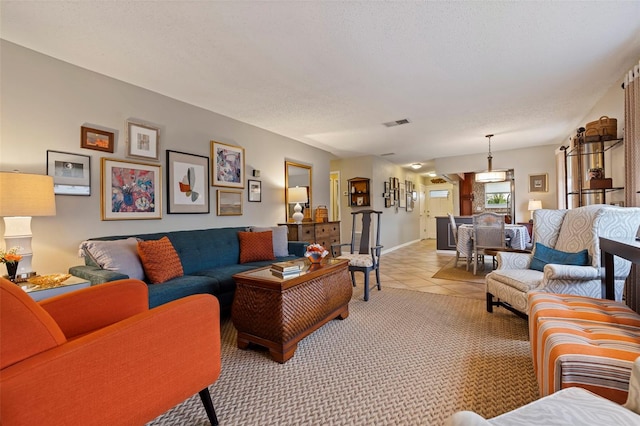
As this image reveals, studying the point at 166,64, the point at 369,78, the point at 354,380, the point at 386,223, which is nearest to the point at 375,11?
the point at 369,78

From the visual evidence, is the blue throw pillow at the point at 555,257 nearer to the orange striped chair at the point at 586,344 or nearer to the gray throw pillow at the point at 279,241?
the orange striped chair at the point at 586,344

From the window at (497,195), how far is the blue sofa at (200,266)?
683 cm

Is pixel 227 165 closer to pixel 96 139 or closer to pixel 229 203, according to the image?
pixel 229 203

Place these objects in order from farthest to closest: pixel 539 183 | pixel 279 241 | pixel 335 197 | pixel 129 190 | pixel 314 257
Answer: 1. pixel 335 197
2. pixel 539 183
3. pixel 279 241
4. pixel 129 190
5. pixel 314 257

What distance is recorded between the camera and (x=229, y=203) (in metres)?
4.09

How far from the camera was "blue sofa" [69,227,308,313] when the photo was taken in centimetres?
231

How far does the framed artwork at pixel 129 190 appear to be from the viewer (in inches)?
112

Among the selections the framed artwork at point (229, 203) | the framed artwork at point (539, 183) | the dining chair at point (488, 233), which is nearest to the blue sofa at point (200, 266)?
Answer: the framed artwork at point (229, 203)

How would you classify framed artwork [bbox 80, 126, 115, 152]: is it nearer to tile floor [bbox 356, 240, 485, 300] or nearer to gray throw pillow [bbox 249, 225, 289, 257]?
gray throw pillow [bbox 249, 225, 289, 257]

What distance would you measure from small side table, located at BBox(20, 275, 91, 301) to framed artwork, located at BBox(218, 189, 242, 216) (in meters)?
1.96

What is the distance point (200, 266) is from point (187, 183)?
106cm

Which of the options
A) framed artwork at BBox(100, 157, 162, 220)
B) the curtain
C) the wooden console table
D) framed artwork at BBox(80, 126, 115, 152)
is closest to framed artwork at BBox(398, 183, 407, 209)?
the curtain

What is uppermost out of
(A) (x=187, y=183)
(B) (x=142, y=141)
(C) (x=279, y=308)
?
(B) (x=142, y=141)

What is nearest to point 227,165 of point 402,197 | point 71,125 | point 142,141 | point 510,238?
point 142,141
